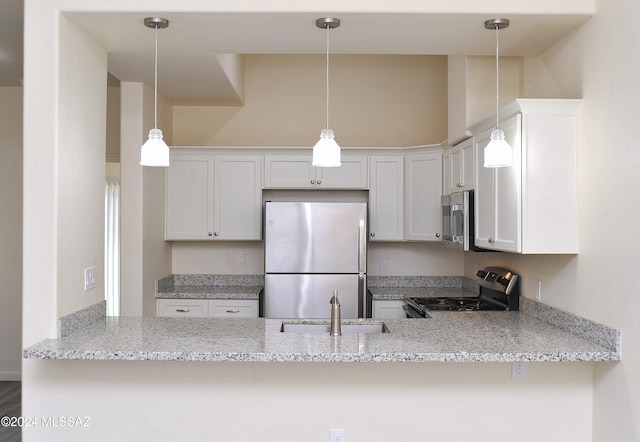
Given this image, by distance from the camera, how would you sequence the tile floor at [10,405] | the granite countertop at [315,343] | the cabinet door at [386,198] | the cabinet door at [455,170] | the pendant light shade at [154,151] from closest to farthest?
the granite countertop at [315,343], the pendant light shade at [154,151], the tile floor at [10,405], the cabinet door at [455,170], the cabinet door at [386,198]

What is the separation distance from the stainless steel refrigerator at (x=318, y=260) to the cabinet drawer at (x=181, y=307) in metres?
0.54

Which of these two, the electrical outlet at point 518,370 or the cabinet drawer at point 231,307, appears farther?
the cabinet drawer at point 231,307

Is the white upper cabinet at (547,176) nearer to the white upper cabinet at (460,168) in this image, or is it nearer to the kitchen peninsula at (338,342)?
the kitchen peninsula at (338,342)

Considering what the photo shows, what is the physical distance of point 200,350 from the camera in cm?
223

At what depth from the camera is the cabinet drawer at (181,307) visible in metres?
4.35

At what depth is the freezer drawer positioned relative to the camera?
13.9 feet

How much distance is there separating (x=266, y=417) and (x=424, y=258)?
8.98 ft

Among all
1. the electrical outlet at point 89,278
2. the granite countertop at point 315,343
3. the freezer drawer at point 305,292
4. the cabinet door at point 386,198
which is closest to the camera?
the granite countertop at point 315,343

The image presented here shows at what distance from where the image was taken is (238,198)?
15.1 ft

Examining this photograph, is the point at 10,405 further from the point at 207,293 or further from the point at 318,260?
the point at 318,260

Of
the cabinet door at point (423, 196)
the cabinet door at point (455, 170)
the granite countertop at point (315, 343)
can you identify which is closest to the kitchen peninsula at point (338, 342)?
the granite countertop at point (315, 343)

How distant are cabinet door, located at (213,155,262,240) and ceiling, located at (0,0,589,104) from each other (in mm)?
1276

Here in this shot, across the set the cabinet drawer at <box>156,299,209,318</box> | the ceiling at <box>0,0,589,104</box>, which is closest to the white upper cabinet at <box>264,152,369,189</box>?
the cabinet drawer at <box>156,299,209,318</box>

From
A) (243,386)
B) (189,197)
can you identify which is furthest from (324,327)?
(189,197)
